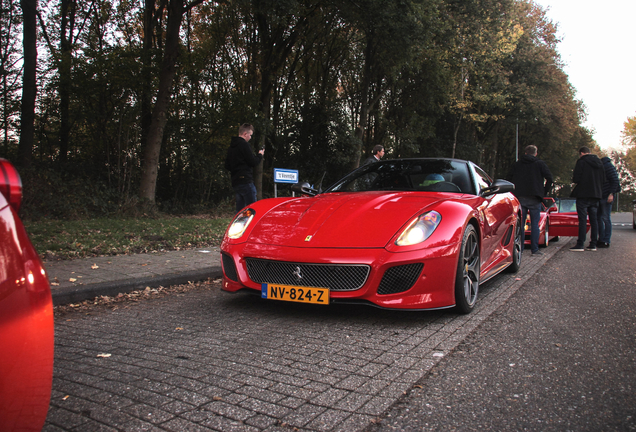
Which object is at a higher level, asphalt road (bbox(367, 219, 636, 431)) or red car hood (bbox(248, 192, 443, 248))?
red car hood (bbox(248, 192, 443, 248))

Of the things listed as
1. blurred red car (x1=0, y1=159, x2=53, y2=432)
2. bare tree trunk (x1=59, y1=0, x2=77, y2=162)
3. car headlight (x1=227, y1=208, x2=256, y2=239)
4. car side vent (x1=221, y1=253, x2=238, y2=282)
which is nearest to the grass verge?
car headlight (x1=227, y1=208, x2=256, y2=239)

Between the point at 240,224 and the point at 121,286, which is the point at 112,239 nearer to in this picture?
the point at 121,286

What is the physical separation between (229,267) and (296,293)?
0.76m

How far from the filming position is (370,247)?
365 centimetres

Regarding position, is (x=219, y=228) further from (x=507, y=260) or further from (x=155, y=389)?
(x=155, y=389)

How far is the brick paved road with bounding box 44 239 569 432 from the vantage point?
2.14 metres

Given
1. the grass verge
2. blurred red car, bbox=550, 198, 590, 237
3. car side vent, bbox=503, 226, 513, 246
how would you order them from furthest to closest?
1. blurred red car, bbox=550, 198, 590, 237
2. the grass verge
3. car side vent, bbox=503, 226, 513, 246

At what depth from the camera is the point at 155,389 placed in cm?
243

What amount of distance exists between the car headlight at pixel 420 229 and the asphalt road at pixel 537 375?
781 millimetres

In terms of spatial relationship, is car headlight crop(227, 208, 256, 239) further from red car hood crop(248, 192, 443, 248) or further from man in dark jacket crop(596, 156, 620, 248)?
man in dark jacket crop(596, 156, 620, 248)

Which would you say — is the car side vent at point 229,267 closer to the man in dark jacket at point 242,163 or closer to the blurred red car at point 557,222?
the man in dark jacket at point 242,163

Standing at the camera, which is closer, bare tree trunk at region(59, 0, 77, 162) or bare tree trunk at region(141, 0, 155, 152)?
bare tree trunk at region(59, 0, 77, 162)

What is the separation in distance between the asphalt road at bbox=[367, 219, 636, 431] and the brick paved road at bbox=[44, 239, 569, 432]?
0.14 meters

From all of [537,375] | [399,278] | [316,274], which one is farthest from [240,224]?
[537,375]
